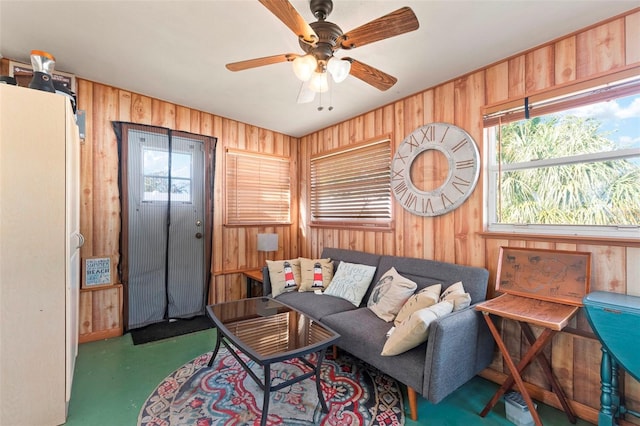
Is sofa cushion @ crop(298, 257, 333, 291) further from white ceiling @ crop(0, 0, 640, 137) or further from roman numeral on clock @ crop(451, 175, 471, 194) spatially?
white ceiling @ crop(0, 0, 640, 137)

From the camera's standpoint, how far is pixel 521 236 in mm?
2061

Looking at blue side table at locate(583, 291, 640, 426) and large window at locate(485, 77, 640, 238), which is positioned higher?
large window at locate(485, 77, 640, 238)

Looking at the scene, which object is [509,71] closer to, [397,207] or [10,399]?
[397,207]

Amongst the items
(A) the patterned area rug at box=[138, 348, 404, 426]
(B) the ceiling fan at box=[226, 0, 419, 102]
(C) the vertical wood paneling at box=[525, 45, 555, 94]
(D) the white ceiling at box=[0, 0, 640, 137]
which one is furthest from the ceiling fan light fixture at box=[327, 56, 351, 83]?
(A) the patterned area rug at box=[138, 348, 404, 426]

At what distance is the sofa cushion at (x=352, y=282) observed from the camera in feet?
9.01

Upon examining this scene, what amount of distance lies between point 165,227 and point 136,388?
1.67 metres

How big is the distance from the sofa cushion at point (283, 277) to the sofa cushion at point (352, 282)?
0.41 metres

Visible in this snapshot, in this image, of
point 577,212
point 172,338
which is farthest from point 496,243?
point 172,338

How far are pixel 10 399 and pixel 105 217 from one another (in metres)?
1.68

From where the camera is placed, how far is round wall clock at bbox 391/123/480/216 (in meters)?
2.32

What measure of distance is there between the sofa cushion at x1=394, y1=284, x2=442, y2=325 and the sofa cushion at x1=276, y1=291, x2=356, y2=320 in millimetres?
588

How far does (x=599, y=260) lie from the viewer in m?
1.75

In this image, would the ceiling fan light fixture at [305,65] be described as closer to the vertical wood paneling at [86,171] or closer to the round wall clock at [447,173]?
the round wall clock at [447,173]

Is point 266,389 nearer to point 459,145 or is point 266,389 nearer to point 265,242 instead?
point 265,242
